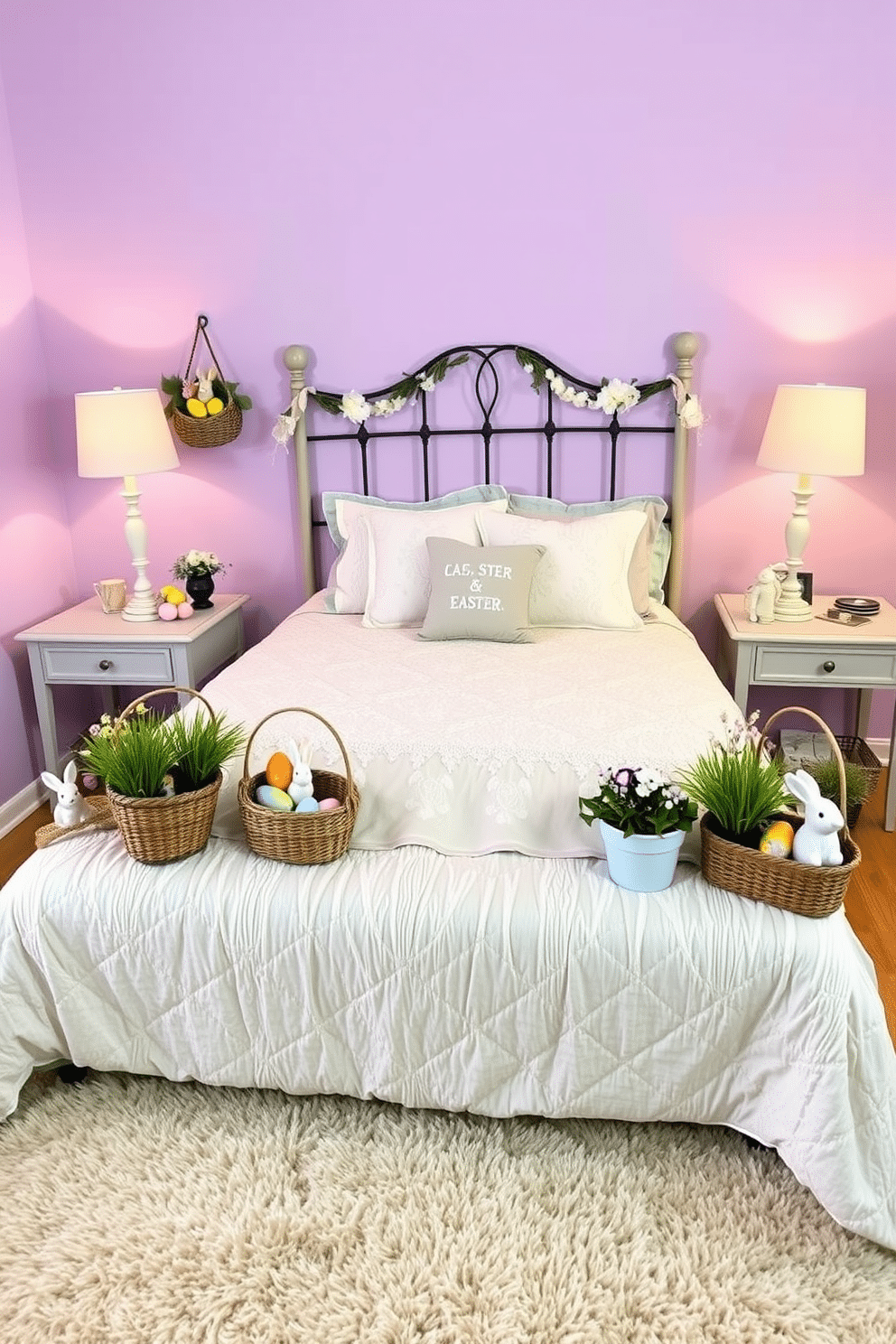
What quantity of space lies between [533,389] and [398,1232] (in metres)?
2.47

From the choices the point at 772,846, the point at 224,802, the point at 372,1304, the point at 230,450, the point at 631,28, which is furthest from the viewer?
the point at 230,450

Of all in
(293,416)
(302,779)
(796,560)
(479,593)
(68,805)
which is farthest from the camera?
(293,416)

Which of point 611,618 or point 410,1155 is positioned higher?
point 611,618

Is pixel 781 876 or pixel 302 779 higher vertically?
pixel 302 779

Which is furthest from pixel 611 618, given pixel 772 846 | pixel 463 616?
pixel 772 846

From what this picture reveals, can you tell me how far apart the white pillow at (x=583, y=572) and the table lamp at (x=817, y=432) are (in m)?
0.47

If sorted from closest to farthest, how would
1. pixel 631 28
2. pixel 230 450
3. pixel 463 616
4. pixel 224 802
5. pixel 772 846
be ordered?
pixel 772 846
pixel 224 802
pixel 463 616
pixel 631 28
pixel 230 450

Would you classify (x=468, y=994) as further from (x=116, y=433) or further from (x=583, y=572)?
(x=116, y=433)

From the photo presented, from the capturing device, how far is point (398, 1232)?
1.70m

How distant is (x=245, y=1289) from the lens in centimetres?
161

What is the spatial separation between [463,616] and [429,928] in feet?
3.65

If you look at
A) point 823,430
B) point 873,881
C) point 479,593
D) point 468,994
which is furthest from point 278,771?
point 823,430

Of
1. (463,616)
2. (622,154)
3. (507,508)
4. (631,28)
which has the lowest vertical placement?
(463,616)

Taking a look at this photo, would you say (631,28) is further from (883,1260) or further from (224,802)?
(883,1260)
